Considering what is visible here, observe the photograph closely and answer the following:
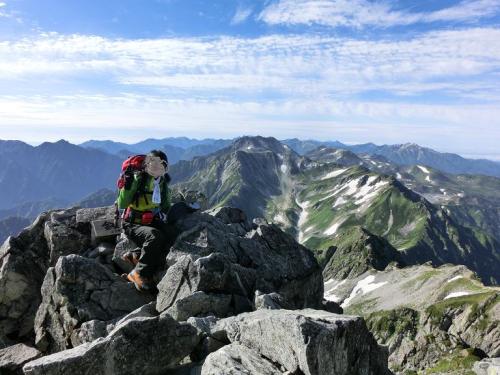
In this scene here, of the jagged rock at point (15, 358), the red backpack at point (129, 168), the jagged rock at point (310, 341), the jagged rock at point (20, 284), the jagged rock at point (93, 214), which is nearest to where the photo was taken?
the jagged rock at point (310, 341)

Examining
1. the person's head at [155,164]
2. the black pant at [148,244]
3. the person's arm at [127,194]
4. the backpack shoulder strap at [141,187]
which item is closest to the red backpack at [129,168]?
the person's arm at [127,194]

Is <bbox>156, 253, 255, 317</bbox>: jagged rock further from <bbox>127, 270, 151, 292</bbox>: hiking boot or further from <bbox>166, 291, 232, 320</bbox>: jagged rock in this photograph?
<bbox>127, 270, 151, 292</bbox>: hiking boot

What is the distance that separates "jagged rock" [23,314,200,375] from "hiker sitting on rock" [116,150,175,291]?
700cm

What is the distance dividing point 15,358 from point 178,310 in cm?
759

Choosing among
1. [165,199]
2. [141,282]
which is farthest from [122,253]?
[165,199]

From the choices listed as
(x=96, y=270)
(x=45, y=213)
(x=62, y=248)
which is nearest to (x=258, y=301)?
(x=96, y=270)

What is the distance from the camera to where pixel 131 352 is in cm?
1423

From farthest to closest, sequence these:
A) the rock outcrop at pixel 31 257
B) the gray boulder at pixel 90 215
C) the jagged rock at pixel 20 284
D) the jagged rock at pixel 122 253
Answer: the gray boulder at pixel 90 215 < the jagged rock at pixel 122 253 < the rock outcrop at pixel 31 257 < the jagged rock at pixel 20 284

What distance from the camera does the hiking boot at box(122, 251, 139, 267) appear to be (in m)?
24.0

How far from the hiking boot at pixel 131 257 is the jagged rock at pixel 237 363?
11.0 meters

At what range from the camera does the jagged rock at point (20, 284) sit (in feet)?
80.9

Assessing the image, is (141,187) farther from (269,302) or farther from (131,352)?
(131,352)

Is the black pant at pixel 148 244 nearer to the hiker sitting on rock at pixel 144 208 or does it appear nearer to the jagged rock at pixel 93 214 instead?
the hiker sitting on rock at pixel 144 208

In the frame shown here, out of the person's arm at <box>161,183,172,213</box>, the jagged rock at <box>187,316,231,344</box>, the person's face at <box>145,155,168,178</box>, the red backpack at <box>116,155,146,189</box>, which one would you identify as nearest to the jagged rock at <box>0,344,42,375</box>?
the jagged rock at <box>187,316,231,344</box>
